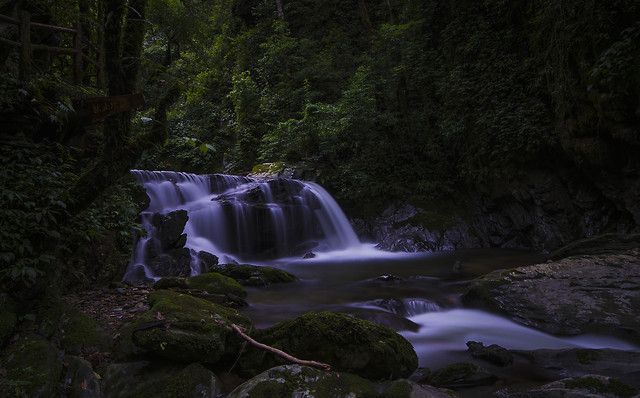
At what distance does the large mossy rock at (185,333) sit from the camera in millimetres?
3082

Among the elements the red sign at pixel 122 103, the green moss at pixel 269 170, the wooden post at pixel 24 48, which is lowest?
the red sign at pixel 122 103

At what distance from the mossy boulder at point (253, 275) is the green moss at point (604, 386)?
5.36 metres

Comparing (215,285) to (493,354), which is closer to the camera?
(493,354)

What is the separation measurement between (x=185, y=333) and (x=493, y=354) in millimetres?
3269

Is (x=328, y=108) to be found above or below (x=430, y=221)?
above

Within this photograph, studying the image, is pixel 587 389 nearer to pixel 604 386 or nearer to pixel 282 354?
pixel 604 386

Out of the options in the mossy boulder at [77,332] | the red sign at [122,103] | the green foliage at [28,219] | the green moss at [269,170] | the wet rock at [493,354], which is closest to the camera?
the green foliage at [28,219]

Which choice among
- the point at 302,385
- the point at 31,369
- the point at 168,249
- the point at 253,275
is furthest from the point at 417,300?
the point at 168,249

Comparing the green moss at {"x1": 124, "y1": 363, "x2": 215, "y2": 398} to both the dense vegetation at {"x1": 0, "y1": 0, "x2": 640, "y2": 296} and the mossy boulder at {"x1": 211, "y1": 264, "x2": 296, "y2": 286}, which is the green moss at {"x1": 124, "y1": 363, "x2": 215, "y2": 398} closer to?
the dense vegetation at {"x1": 0, "y1": 0, "x2": 640, "y2": 296}

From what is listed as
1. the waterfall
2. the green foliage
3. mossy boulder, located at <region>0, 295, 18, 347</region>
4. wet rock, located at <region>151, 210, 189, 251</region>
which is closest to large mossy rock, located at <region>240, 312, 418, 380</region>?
mossy boulder, located at <region>0, 295, 18, 347</region>

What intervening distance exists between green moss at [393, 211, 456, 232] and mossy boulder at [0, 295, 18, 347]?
1032cm

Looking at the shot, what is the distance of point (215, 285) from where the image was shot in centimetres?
563

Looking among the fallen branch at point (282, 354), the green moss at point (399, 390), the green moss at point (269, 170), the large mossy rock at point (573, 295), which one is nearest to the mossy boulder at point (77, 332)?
the fallen branch at point (282, 354)

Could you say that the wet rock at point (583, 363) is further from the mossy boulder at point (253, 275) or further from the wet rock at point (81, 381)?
the mossy boulder at point (253, 275)
